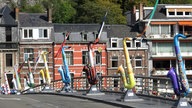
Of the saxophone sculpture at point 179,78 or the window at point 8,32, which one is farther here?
the window at point 8,32

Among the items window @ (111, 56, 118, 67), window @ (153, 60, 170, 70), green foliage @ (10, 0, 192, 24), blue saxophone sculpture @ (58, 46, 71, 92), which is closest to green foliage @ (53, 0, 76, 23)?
green foliage @ (10, 0, 192, 24)

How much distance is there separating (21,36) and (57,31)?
4709 millimetres

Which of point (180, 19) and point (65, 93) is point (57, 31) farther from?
point (65, 93)

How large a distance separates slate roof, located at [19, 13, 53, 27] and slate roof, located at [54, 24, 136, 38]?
167cm

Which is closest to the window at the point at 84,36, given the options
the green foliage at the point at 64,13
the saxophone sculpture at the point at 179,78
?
the green foliage at the point at 64,13

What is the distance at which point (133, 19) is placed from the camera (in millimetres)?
75375

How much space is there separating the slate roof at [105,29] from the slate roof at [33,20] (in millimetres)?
1666

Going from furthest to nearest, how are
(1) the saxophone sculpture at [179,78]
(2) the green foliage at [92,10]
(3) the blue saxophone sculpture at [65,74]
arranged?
1. (2) the green foliage at [92,10]
2. (3) the blue saxophone sculpture at [65,74]
3. (1) the saxophone sculpture at [179,78]

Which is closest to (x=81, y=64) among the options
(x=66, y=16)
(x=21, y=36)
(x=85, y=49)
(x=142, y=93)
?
(x=85, y=49)

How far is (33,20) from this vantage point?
68.9 meters

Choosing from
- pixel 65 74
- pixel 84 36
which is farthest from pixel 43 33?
pixel 65 74

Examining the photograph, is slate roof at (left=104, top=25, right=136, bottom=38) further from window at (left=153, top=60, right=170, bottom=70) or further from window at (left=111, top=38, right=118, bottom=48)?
window at (left=153, top=60, right=170, bottom=70)

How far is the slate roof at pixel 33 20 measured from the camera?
6812cm

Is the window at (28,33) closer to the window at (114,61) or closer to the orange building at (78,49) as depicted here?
the orange building at (78,49)
